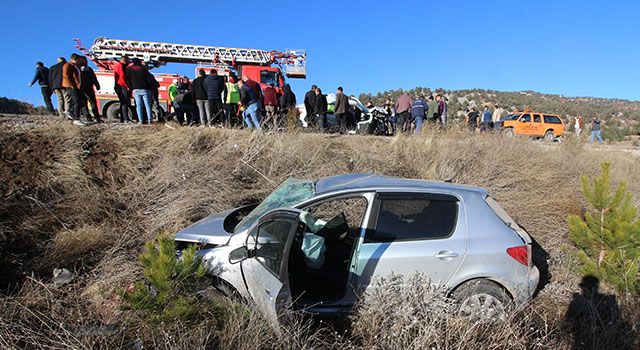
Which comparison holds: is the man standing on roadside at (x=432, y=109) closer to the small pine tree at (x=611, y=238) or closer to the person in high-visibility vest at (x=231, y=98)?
the person in high-visibility vest at (x=231, y=98)

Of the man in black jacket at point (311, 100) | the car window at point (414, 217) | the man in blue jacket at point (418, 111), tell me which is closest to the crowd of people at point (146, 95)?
the man in black jacket at point (311, 100)

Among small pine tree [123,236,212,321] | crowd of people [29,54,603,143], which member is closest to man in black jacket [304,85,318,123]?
crowd of people [29,54,603,143]

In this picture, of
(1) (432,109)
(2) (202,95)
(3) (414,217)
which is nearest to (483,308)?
(3) (414,217)

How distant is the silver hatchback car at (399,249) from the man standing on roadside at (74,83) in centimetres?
611

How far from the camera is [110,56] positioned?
52.3 feet

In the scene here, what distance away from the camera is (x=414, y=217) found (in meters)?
3.31

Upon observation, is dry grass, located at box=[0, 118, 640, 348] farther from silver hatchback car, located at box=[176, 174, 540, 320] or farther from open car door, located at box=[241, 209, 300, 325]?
silver hatchback car, located at box=[176, 174, 540, 320]

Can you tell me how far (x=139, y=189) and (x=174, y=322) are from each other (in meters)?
4.07

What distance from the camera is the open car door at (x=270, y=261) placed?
2.49m

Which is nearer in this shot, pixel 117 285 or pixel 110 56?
pixel 117 285

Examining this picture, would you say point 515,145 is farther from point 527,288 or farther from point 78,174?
point 78,174

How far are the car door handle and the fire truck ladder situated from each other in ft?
53.6

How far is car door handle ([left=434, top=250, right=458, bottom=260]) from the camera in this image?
3.11 m

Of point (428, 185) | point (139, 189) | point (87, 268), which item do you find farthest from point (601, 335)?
point (139, 189)
